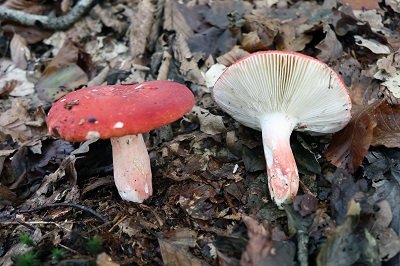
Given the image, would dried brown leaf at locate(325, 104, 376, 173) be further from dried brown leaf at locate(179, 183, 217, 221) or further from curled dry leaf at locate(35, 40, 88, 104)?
curled dry leaf at locate(35, 40, 88, 104)

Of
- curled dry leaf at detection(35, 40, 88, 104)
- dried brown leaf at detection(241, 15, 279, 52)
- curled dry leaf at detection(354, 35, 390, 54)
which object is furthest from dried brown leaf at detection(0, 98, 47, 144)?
curled dry leaf at detection(354, 35, 390, 54)

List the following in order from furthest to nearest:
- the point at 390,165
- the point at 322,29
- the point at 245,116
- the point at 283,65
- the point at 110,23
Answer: the point at 110,23
the point at 322,29
the point at 245,116
the point at 390,165
the point at 283,65

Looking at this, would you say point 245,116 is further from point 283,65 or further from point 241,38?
point 241,38

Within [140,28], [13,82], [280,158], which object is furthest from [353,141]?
[13,82]

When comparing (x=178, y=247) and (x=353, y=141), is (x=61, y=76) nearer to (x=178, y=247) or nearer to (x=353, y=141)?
(x=178, y=247)

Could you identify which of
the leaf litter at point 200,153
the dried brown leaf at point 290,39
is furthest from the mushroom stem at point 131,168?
the dried brown leaf at point 290,39

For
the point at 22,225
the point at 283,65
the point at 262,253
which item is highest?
the point at 283,65

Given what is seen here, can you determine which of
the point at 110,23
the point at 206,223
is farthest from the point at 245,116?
the point at 110,23
